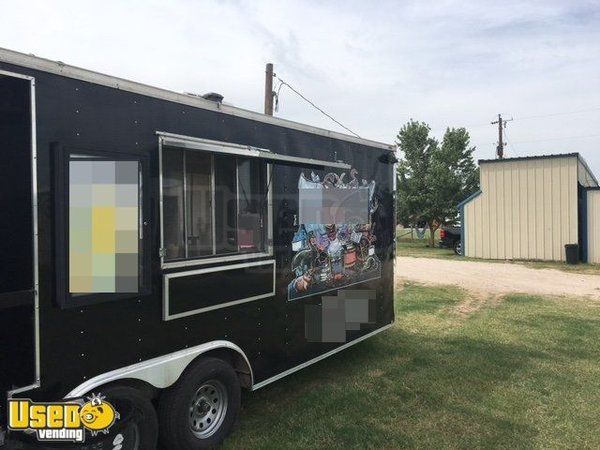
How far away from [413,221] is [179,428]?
2538cm

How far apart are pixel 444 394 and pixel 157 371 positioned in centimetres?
313

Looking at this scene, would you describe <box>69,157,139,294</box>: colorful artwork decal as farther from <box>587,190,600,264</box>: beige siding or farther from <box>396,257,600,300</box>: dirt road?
<box>587,190,600,264</box>: beige siding

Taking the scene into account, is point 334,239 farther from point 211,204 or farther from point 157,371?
point 157,371

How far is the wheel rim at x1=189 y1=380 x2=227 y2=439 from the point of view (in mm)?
3775

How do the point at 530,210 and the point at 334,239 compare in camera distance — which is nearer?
the point at 334,239

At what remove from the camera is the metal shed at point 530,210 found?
18.2 metres

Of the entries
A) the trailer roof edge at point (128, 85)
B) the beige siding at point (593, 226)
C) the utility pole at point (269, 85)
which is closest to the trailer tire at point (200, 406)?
the trailer roof edge at point (128, 85)

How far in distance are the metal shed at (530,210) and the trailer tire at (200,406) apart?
58.1 ft

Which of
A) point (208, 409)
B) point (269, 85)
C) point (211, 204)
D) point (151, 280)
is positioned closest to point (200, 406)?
point (208, 409)

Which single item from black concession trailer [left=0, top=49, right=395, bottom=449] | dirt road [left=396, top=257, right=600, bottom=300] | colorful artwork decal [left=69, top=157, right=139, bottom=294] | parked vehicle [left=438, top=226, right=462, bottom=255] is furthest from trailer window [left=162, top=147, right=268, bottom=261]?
parked vehicle [left=438, top=226, right=462, bottom=255]

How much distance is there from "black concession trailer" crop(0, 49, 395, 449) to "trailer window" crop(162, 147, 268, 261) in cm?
1

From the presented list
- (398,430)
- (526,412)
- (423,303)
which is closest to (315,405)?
(398,430)

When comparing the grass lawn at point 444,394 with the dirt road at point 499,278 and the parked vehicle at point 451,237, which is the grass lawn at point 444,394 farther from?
the parked vehicle at point 451,237

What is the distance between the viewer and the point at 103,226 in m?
3.12
